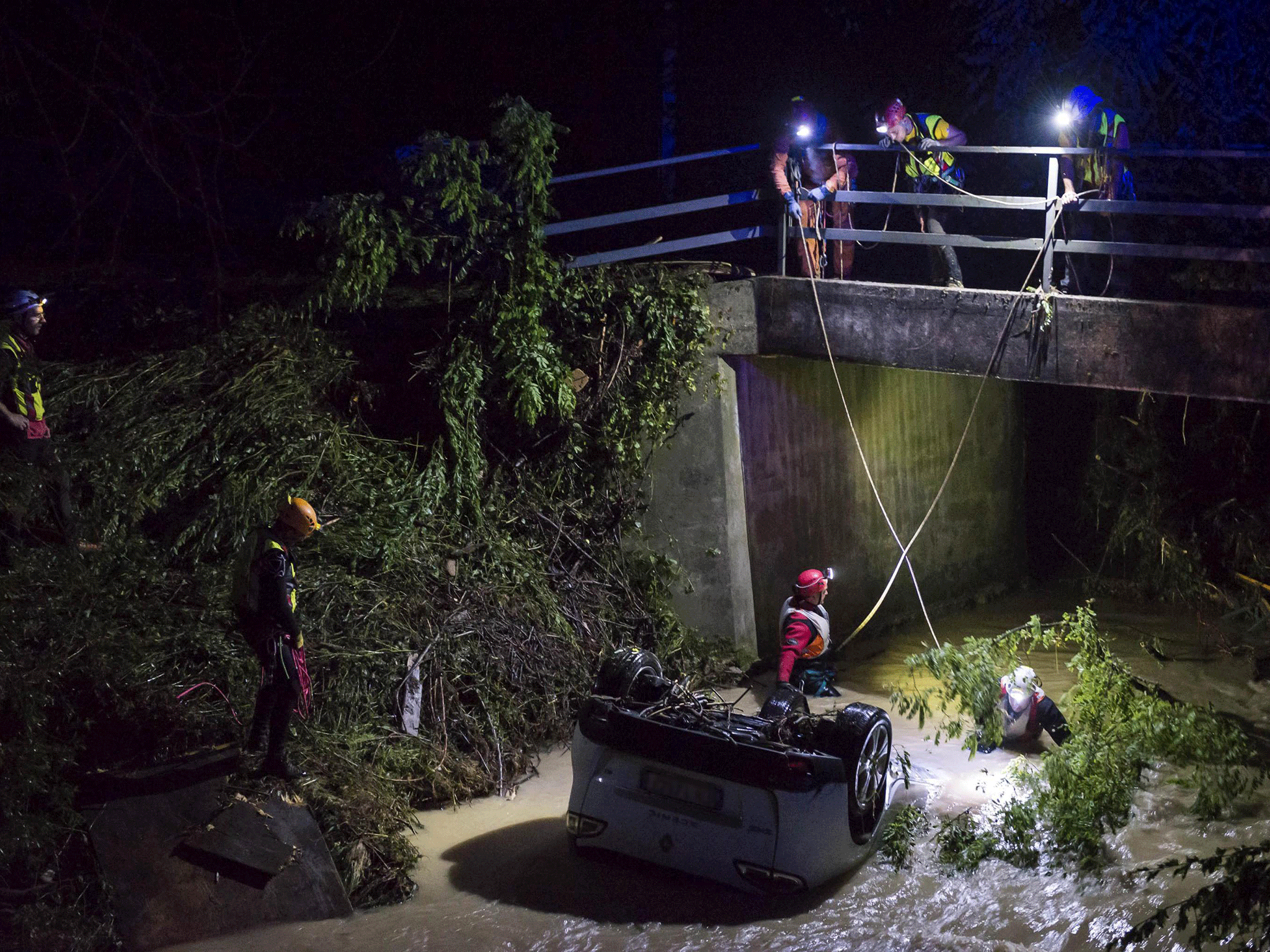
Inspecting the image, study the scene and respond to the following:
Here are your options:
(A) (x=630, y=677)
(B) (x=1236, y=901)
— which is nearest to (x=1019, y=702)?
(A) (x=630, y=677)

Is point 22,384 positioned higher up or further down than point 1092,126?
further down

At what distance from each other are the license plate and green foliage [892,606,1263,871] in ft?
5.59

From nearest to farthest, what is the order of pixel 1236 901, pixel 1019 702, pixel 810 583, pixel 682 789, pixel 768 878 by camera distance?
pixel 1236 901, pixel 768 878, pixel 682 789, pixel 1019 702, pixel 810 583

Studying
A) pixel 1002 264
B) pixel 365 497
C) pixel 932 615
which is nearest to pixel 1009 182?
pixel 1002 264

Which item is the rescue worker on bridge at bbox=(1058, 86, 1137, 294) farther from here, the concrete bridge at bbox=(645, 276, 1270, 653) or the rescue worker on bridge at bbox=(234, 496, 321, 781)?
the rescue worker on bridge at bbox=(234, 496, 321, 781)

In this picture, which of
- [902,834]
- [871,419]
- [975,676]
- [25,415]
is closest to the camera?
[902,834]

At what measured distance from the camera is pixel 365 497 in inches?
328

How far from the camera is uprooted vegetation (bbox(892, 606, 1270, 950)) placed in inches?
259

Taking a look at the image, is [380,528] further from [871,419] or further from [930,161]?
[930,161]

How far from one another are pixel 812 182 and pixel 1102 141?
269 cm

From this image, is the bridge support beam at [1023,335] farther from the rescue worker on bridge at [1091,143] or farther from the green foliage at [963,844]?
the green foliage at [963,844]

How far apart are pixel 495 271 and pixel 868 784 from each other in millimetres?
5161

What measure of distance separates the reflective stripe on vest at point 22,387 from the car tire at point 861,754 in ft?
17.4

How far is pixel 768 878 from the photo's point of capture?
5.75m
